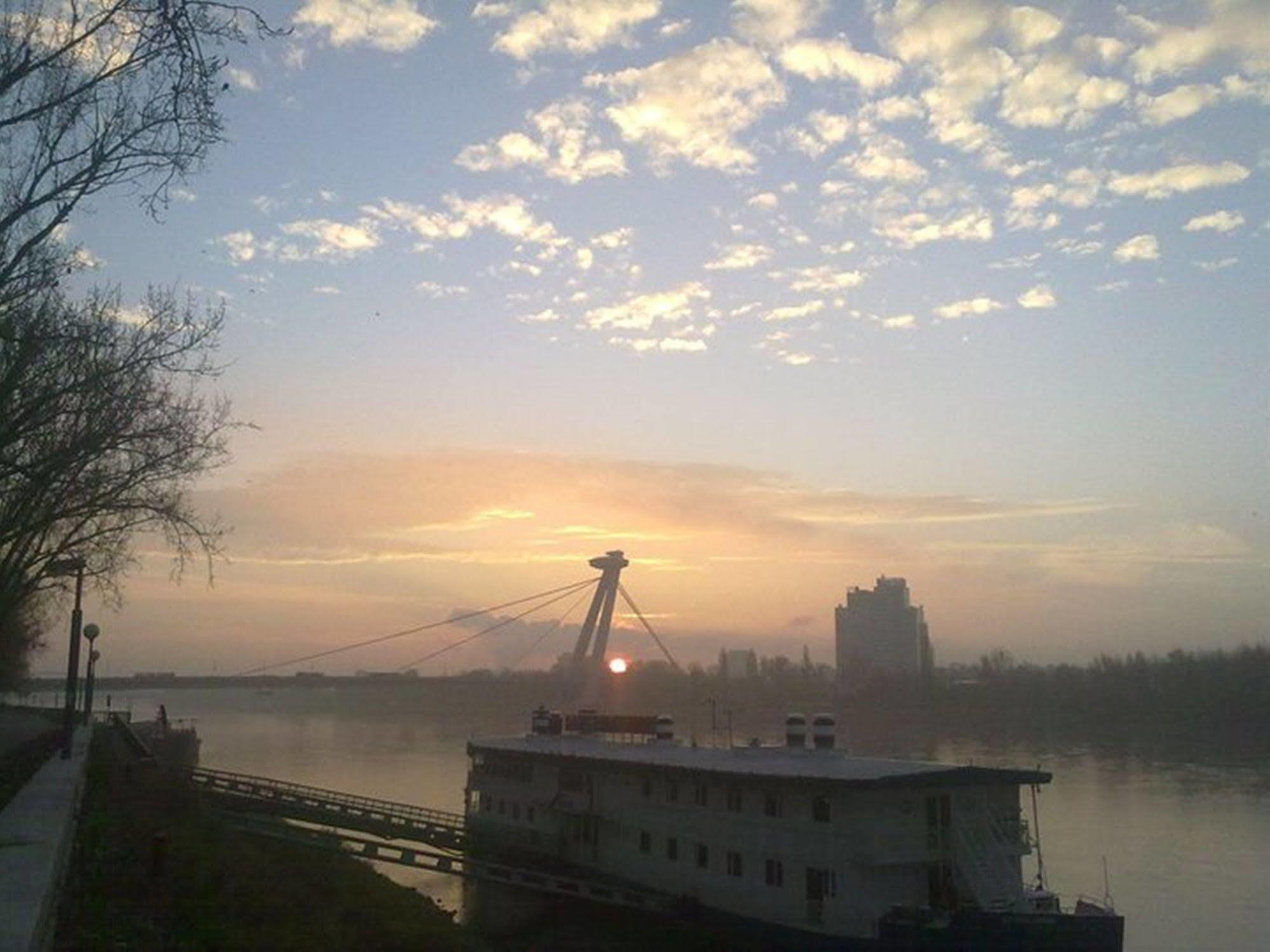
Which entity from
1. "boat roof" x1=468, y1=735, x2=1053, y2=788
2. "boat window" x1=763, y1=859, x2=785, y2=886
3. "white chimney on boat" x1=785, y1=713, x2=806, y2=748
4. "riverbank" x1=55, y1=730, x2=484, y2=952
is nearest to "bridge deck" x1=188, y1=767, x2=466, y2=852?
"boat roof" x1=468, y1=735, x2=1053, y2=788

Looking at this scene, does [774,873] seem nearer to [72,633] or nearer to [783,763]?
[783,763]

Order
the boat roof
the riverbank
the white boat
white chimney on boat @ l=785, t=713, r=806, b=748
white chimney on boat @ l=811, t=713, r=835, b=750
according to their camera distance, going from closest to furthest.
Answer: the riverbank
the white boat
the boat roof
white chimney on boat @ l=811, t=713, r=835, b=750
white chimney on boat @ l=785, t=713, r=806, b=748

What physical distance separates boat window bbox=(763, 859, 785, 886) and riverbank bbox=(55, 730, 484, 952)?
741 centimetres

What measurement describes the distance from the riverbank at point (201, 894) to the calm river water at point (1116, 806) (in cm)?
1083

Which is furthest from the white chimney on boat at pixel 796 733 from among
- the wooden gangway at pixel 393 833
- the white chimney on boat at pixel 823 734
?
the wooden gangway at pixel 393 833

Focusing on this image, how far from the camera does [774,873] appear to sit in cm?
2589

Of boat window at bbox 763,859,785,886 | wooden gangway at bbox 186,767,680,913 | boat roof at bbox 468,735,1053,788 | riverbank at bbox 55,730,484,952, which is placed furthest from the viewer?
wooden gangway at bbox 186,767,680,913

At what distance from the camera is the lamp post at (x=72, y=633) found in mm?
26266

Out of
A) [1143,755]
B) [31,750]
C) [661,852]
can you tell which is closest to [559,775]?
[661,852]

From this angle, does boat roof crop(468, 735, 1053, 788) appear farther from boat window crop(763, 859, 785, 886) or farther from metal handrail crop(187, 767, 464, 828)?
metal handrail crop(187, 767, 464, 828)

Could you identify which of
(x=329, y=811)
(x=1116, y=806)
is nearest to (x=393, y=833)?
(x=329, y=811)

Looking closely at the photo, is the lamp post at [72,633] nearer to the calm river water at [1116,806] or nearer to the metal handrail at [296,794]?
the metal handrail at [296,794]

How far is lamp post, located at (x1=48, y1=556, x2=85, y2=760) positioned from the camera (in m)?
26.3

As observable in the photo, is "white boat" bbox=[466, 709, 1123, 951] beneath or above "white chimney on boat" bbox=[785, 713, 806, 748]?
beneath
